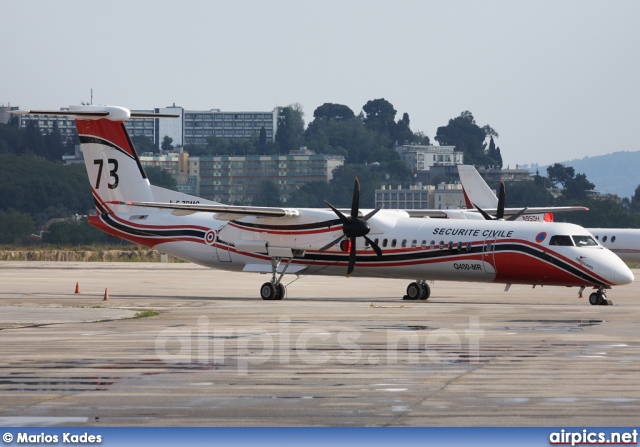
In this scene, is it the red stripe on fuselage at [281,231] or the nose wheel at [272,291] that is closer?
the nose wheel at [272,291]

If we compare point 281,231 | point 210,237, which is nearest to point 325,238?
point 281,231

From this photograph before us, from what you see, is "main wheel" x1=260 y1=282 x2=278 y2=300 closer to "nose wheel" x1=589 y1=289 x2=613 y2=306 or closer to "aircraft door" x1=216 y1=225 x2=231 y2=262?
"aircraft door" x1=216 y1=225 x2=231 y2=262

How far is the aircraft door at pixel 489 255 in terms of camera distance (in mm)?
37062

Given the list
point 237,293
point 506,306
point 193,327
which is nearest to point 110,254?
point 237,293

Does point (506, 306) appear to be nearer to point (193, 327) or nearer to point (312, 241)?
point (312, 241)

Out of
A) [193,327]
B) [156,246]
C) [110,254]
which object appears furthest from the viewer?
[110,254]

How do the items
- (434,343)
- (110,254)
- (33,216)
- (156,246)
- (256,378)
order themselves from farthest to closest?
(33,216) → (110,254) → (156,246) → (434,343) → (256,378)

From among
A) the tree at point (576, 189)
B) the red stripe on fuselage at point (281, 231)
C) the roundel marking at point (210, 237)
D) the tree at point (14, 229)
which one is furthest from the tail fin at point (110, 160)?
the tree at point (576, 189)

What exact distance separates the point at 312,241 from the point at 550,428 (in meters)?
26.7

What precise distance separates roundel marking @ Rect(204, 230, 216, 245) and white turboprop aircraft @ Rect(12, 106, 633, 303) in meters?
0.04

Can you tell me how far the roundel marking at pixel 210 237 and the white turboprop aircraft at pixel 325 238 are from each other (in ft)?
0.12

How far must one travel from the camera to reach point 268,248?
40.0 meters

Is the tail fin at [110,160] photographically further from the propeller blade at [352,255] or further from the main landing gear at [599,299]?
the main landing gear at [599,299]

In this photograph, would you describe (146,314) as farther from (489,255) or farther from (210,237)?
(489,255)
